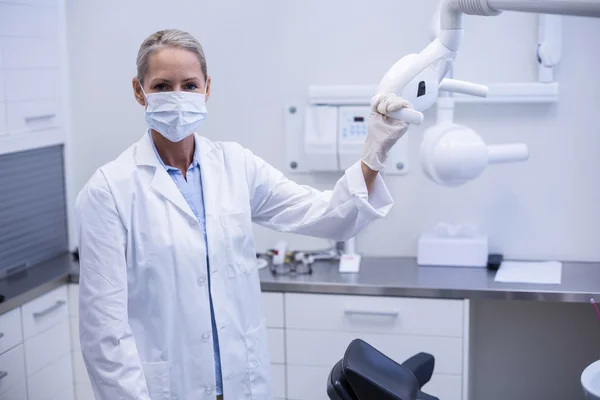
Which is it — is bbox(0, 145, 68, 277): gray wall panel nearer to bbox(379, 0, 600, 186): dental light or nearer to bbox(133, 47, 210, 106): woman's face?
bbox(133, 47, 210, 106): woman's face

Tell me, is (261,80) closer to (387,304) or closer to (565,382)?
(387,304)

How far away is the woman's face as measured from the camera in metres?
1.75

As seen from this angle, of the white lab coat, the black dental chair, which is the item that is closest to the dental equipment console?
the black dental chair

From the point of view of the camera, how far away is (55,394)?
278cm

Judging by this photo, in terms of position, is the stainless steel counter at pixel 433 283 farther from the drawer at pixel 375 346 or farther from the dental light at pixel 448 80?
the dental light at pixel 448 80

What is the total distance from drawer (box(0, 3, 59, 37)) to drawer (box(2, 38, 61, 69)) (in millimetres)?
24

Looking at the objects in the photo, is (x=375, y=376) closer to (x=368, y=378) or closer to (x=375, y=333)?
(x=368, y=378)

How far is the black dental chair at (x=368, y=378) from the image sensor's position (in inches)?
56.6

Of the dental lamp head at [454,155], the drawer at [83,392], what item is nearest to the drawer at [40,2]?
the drawer at [83,392]

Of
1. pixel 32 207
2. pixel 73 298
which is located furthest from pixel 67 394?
pixel 32 207

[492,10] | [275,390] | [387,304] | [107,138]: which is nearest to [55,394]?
[275,390]

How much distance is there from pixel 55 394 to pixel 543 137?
1909 millimetres

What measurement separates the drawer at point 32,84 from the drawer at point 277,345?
1170 mm

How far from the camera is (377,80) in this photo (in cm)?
288
